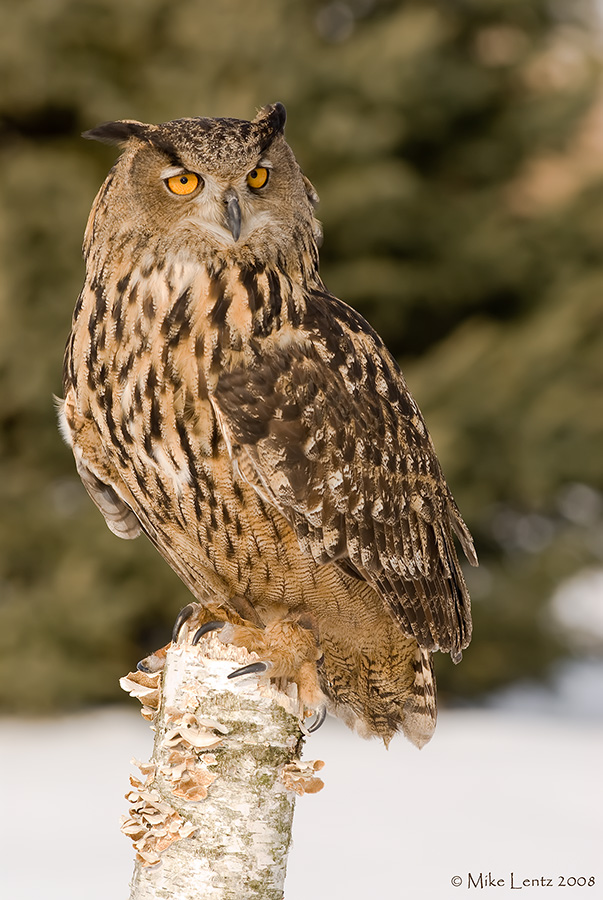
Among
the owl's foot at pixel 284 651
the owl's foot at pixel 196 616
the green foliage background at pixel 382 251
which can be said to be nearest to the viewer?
the owl's foot at pixel 284 651

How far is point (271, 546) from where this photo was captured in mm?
1795

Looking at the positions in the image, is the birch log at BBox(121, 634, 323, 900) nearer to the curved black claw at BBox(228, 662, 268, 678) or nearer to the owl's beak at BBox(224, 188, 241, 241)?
the curved black claw at BBox(228, 662, 268, 678)

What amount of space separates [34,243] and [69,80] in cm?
92

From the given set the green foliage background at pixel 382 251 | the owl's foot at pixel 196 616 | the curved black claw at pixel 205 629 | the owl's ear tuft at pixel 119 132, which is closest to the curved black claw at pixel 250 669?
the curved black claw at pixel 205 629

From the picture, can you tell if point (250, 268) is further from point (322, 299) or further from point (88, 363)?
point (88, 363)

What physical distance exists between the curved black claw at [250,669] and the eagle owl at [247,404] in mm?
51

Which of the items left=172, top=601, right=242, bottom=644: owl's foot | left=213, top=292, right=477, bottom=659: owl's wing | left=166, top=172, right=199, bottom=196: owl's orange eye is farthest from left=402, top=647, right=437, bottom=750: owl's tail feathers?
left=166, top=172, right=199, bottom=196: owl's orange eye

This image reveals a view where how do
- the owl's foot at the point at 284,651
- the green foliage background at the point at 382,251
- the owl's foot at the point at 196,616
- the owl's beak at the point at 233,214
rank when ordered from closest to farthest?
the owl's beak at the point at 233,214, the owl's foot at the point at 284,651, the owl's foot at the point at 196,616, the green foliage background at the point at 382,251

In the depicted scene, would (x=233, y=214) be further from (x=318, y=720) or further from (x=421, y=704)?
(x=421, y=704)

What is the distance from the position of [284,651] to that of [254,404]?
1.45 ft

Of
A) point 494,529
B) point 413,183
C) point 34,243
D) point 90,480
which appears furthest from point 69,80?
point 90,480

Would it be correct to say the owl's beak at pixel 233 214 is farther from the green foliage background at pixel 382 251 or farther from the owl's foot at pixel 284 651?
the green foliage background at pixel 382 251

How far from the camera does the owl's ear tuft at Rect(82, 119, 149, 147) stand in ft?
5.61

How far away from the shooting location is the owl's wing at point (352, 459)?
65.7 inches
